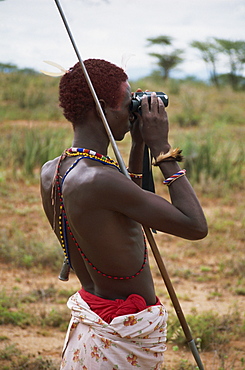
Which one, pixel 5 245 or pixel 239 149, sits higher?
pixel 239 149

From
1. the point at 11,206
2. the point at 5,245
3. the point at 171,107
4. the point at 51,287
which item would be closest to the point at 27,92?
the point at 171,107

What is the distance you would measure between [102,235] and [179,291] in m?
3.23

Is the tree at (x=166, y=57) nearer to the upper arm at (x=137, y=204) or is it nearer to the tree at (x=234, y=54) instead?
the tree at (x=234, y=54)

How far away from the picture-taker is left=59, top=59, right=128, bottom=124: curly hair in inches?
72.8

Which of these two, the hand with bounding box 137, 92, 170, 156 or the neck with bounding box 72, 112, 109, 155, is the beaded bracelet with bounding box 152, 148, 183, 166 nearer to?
the hand with bounding box 137, 92, 170, 156

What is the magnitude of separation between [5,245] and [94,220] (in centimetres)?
389

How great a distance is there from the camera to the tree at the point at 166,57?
25.0m

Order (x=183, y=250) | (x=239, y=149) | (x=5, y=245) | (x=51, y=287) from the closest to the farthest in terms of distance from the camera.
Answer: (x=51, y=287) < (x=5, y=245) < (x=183, y=250) < (x=239, y=149)

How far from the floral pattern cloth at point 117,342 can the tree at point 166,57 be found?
24150mm

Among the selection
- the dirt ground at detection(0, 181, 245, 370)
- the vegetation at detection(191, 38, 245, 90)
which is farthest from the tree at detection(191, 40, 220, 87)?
the dirt ground at detection(0, 181, 245, 370)

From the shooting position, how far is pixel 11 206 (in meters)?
6.89

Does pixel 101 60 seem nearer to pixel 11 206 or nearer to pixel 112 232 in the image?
pixel 112 232

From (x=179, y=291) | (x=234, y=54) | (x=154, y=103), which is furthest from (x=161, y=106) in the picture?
(x=234, y=54)

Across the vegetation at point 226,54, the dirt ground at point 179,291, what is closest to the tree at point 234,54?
the vegetation at point 226,54
